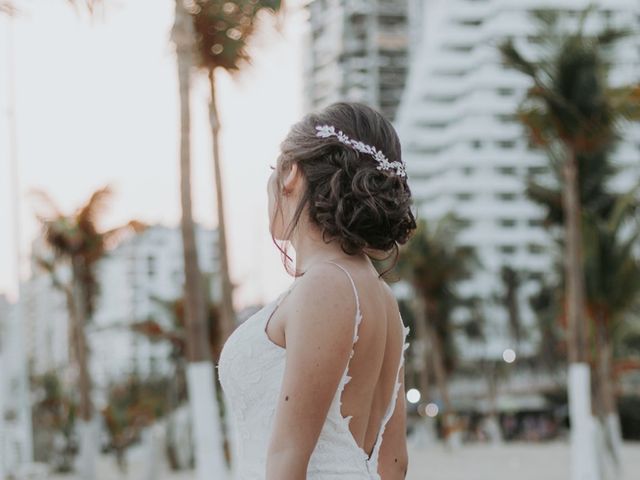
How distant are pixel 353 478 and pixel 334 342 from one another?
0.27 metres

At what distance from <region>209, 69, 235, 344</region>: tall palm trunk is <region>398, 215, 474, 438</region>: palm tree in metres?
35.7

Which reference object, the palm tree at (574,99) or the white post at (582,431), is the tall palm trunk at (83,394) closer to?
the palm tree at (574,99)

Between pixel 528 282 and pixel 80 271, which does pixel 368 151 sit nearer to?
pixel 80 271

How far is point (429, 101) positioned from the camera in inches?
5034

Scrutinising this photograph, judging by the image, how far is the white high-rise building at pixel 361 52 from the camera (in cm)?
15350

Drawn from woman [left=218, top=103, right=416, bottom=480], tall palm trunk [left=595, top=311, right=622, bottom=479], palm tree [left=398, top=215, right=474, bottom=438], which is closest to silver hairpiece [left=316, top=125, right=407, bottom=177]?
woman [left=218, top=103, right=416, bottom=480]

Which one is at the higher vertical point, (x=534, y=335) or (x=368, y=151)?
(x=368, y=151)

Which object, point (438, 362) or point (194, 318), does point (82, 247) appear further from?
point (438, 362)

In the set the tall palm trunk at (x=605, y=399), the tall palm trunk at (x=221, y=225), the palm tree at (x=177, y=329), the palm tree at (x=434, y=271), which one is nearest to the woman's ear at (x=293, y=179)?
the tall palm trunk at (x=221, y=225)

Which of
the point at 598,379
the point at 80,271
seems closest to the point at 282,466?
the point at 598,379

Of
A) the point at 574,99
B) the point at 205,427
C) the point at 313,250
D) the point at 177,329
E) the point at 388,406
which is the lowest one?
the point at 177,329

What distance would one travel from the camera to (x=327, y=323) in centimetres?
198

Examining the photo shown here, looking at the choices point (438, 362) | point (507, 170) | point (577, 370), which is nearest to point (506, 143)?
point (507, 170)

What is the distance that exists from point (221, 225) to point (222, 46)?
2.93 metres
